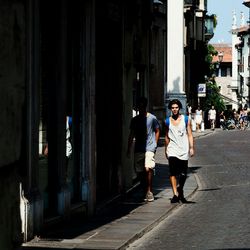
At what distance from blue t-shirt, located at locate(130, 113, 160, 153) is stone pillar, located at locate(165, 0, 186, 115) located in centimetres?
2844

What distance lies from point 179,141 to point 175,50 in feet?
98.1

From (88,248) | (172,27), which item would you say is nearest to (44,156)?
(88,248)

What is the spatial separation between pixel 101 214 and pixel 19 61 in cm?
860

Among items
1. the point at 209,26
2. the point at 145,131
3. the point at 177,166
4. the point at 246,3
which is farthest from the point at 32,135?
the point at 246,3

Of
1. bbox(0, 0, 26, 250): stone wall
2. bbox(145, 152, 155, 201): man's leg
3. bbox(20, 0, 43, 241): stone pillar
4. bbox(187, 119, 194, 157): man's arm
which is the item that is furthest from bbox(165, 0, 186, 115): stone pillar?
bbox(0, 0, 26, 250): stone wall

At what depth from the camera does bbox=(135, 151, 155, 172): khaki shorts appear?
47.5ft

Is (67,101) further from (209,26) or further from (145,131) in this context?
(209,26)

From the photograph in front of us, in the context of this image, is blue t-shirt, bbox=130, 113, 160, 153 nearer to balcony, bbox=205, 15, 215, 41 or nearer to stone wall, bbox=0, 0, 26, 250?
stone wall, bbox=0, 0, 26, 250

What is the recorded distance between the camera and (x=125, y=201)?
47.4 feet

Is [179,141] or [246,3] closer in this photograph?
[179,141]

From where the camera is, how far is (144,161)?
14.6 metres

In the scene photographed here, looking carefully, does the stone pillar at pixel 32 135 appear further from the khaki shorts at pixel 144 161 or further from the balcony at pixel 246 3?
the balcony at pixel 246 3

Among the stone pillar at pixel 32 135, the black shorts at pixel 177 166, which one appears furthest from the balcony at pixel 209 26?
the stone pillar at pixel 32 135

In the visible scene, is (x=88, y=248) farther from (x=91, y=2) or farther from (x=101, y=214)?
(x=91, y=2)
